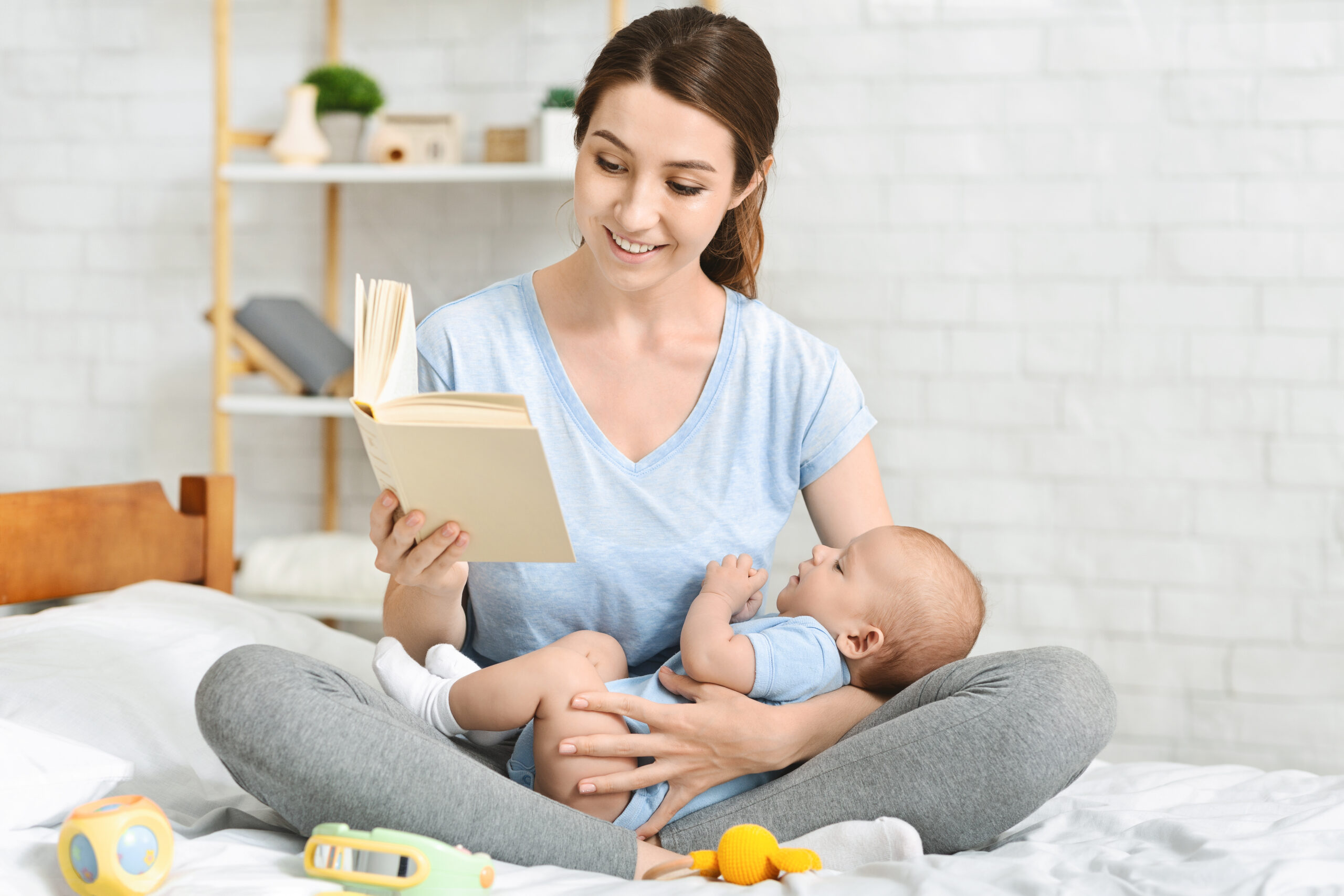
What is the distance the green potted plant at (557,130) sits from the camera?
250 centimetres

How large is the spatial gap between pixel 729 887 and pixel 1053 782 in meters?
0.37

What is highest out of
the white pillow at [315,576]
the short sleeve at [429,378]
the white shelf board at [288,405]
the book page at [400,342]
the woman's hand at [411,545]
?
the book page at [400,342]

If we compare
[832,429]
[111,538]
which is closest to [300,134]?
[111,538]

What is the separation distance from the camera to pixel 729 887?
42.4 inches

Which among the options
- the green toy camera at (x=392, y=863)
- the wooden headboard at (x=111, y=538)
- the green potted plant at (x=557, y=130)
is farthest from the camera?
the green potted plant at (x=557, y=130)

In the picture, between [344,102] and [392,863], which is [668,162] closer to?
[392,863]

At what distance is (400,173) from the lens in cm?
258

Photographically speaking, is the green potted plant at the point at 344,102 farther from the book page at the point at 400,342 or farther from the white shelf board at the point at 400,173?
the book page at the point at 400,342

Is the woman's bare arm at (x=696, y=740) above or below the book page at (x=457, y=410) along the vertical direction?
below


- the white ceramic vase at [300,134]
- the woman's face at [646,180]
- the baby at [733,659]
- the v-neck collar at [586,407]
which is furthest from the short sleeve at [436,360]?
the white ceramic vase at [300,134]

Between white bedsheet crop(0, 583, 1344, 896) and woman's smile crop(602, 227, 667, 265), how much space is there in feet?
2.37

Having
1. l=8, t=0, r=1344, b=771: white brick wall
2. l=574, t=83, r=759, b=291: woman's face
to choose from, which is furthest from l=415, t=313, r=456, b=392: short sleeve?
l=8, t=0, r=1344, b=771: white brick wall

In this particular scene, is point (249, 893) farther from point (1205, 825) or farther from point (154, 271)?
point (154, 271)

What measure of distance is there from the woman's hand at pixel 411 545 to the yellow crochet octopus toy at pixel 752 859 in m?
0.41
